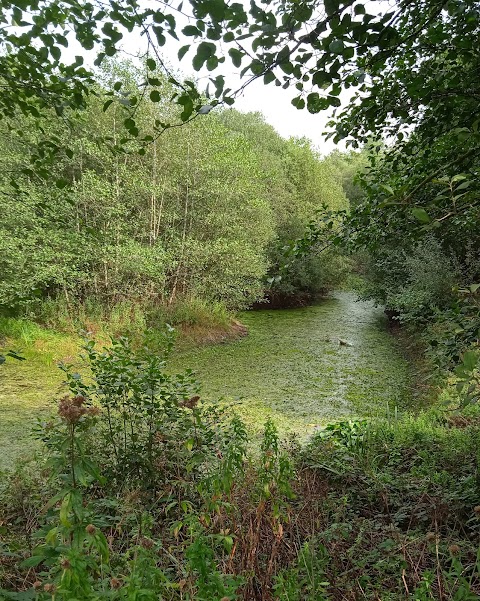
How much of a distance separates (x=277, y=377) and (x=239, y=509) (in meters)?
5.57

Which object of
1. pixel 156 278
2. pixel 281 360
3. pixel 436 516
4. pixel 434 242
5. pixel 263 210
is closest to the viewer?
pixel 436 516

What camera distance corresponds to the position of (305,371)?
8352 mm

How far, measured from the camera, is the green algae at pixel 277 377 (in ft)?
18.8

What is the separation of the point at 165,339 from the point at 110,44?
211 centimetres

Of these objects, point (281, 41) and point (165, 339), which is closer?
point (281, 41)

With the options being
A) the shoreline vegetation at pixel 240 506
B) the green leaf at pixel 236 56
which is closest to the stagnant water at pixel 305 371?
the shoreline vegetation at pixel 240 506

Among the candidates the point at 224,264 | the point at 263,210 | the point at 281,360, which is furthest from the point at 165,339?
the point at 263,210

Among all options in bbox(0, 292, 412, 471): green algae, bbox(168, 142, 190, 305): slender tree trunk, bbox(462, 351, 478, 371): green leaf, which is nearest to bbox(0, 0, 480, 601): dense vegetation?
bbox(462, 351, 478, 371): green leaf

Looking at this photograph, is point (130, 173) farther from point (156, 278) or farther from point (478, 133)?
point (478, 133)

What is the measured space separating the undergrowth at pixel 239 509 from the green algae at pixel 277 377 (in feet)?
2.92

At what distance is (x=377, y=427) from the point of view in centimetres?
435

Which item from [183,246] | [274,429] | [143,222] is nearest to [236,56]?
[274,429]

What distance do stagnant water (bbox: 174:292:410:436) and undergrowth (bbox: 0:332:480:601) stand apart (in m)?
1.26

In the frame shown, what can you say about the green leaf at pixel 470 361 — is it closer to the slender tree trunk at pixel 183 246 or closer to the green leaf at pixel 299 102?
the green leaf at pixel 299 102
